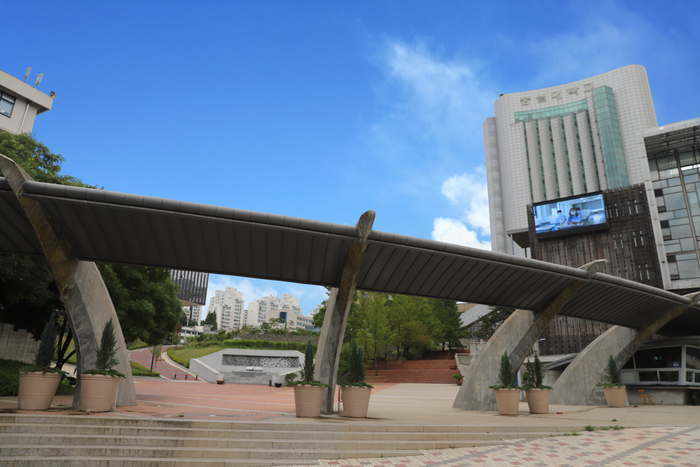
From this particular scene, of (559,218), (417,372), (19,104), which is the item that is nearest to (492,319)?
(559,218)

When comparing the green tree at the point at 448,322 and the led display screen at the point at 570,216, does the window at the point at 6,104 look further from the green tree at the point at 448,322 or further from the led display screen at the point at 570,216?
the led display screen at the point at 570,216

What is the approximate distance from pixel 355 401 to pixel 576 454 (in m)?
5.08

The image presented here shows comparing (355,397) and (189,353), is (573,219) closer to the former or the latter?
(355,397)

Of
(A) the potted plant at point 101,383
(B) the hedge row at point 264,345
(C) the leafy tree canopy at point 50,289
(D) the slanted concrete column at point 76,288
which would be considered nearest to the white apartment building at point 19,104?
(C) the leafy tree canopy at point 50,289

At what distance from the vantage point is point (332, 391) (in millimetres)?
11500

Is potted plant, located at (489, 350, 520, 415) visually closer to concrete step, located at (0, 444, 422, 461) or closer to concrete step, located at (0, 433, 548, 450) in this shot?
concrete step, located at (0, 433, 548, 450)

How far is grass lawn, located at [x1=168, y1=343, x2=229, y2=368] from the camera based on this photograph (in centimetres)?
4683

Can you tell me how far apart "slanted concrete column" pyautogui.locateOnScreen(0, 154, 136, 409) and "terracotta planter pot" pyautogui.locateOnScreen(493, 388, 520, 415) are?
11022 mm

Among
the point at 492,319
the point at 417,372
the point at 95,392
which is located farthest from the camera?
the point at 492,319

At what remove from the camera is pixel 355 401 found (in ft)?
36.0

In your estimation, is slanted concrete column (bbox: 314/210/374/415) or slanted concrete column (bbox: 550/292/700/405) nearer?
slanted concrete column (bbox: 314/210/374/415)

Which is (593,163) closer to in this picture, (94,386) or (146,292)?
(146,292)

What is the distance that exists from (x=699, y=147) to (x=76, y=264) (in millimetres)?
43981

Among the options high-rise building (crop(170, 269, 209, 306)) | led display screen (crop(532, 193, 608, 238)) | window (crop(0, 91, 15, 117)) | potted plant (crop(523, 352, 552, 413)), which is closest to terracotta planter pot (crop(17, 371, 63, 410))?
potted plant (crop(523, 352, 552, 413))
